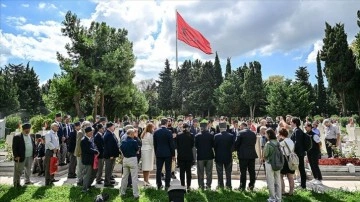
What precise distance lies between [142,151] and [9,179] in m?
5.55

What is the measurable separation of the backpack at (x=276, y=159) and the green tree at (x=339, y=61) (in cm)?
4101

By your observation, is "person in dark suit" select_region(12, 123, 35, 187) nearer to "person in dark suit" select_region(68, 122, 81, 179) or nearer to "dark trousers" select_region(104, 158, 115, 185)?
"person in dark suit" select_region(68, 122, 81, 179)

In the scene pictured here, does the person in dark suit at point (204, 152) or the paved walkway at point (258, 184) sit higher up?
the person in dark suit at point (204, 152)

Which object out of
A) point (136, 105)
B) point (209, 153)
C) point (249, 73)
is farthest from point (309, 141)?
A: point (249, 73)

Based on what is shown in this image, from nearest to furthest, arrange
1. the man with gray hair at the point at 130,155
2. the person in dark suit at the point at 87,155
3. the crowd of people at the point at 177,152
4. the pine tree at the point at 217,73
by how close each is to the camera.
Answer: the man with gray hair at the point at 130,155, the crowd of people at the point at 177,152, the person in dark suit at the point at 87,155, the pine tree at the point at 217,73

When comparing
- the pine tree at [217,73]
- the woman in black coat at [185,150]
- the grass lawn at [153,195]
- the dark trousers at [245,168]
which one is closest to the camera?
the grass lawn at [153,195]

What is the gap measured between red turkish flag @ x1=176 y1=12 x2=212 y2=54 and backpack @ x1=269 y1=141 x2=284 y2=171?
17.1m

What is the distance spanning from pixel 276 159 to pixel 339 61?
4187 cm

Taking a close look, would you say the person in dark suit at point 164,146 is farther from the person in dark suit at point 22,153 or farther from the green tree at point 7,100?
the green tree at point 7,100

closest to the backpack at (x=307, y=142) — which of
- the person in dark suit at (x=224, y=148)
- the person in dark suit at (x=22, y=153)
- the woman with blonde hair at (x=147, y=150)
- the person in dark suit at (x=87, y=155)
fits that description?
the person in dark suit at (x=224, y=148)

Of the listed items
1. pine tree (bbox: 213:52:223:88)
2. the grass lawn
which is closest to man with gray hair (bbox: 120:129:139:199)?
the grass lawn

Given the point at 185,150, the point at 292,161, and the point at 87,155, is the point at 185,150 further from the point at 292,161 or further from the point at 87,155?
the point at 292,161

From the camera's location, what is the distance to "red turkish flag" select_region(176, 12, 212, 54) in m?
24.5

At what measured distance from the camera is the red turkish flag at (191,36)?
2448cm
